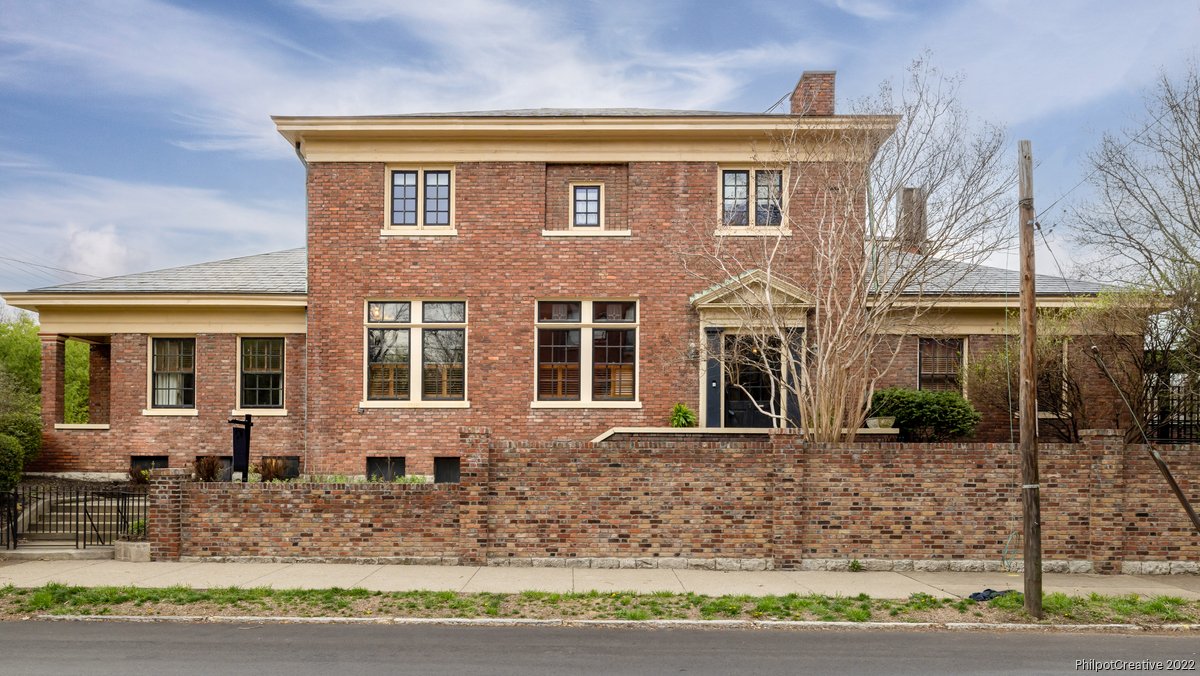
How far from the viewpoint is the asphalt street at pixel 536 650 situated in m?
8.14

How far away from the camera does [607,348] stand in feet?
65.1

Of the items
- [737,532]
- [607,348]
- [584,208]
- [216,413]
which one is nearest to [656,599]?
[737,532]

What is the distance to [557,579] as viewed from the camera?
1208cm

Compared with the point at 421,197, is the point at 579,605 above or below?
below

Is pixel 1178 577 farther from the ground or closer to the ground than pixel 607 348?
closer to the ground

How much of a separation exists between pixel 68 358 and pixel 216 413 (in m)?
34.6

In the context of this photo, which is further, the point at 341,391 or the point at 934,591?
the point at 341,391

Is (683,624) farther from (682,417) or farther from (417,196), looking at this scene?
(417,196)

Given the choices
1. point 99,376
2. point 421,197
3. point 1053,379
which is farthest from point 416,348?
point 1053,379

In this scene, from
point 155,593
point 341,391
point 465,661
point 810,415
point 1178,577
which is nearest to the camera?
point 465,661

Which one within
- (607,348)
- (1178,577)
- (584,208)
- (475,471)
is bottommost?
(1178,577)

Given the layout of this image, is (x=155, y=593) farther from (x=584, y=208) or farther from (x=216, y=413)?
(x=584, y=208)

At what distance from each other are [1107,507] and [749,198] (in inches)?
390

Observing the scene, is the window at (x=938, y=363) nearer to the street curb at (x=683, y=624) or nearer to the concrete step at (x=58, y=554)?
the street curb at (x=683, y=624)
